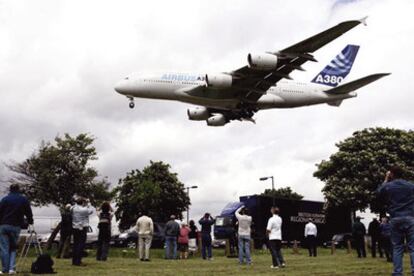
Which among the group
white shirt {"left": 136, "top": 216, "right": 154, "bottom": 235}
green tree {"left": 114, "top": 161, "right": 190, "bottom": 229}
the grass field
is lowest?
the grass field

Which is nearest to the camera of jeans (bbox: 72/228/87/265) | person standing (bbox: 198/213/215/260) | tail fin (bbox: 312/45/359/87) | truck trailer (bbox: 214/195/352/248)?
jeans (bbox: 72/228/87/265)

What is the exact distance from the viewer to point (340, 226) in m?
40.0

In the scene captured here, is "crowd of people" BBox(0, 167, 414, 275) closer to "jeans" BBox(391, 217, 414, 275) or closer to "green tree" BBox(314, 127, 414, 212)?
"jeans" BBox(391, 217, 414, 275)

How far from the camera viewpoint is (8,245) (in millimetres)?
10852

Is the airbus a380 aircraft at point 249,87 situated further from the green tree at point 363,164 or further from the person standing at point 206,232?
the green tree at point 363,164

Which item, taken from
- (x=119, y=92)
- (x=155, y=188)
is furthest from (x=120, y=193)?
(x=119, y=92)

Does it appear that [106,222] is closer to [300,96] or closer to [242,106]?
[242,106]

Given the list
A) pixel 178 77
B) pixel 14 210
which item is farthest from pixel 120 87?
pixel 14 210

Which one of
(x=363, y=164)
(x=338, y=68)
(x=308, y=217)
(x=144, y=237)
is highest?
(x=338, y=68)

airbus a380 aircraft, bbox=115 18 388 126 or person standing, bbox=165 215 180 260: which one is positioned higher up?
airbus a380 aircraft, bbox=115 18 388 126

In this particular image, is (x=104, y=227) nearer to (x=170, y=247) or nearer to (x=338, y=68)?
(x=170, y=247)

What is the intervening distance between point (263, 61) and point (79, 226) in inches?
644

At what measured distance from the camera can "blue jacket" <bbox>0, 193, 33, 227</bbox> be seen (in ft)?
35.6

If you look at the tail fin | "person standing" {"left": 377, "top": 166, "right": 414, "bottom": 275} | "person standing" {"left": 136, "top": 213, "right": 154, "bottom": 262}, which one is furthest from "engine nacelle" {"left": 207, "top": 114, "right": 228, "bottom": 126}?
"person standing" {"left": 377, "top": 166, "right": 414, "bottom": 275}
